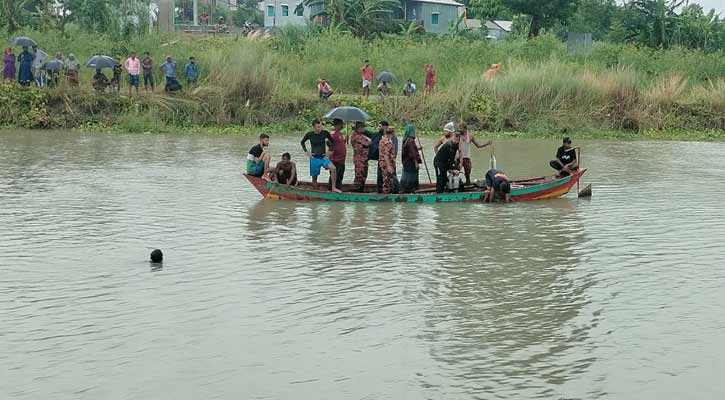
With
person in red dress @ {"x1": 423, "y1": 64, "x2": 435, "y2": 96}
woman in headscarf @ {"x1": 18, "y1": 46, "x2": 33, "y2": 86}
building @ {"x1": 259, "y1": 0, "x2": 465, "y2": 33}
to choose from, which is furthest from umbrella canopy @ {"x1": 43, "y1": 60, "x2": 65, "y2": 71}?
building @ {"x1": 259, "y1": 0, "x2": 465, "y2": 33}

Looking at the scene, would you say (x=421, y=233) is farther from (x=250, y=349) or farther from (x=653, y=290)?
(x=250, y=349)

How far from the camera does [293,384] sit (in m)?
8.08

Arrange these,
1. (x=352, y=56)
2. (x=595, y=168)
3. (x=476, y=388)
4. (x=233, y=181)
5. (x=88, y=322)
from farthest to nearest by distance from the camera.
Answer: (x=352, y=56), (x=595, y=168), (x=233, y=181), (x=88, y=322), (x=476, y=388)

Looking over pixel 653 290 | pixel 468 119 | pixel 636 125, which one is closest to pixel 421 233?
pixel 653 290

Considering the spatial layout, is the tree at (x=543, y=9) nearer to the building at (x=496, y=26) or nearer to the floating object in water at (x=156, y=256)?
the building at (x=496, y=26)

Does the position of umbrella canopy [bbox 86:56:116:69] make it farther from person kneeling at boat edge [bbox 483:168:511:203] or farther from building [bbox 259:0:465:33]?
building [bbox 259:0:465:33]

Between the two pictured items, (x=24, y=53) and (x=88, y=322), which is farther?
(x=24, y=53)

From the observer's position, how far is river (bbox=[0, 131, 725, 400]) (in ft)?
26.9

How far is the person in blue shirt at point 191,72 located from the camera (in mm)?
30875

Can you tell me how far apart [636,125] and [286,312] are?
23.9 metres

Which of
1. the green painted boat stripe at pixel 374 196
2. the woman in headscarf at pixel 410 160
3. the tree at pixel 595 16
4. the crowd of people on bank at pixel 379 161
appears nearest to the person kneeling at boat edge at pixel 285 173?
the crowd of people on bank at pixel 379 161

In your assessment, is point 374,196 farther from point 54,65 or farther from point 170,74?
point 54,65

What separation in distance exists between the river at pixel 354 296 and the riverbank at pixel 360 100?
11.4 metres

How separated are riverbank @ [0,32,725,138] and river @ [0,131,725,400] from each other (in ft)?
37.3
